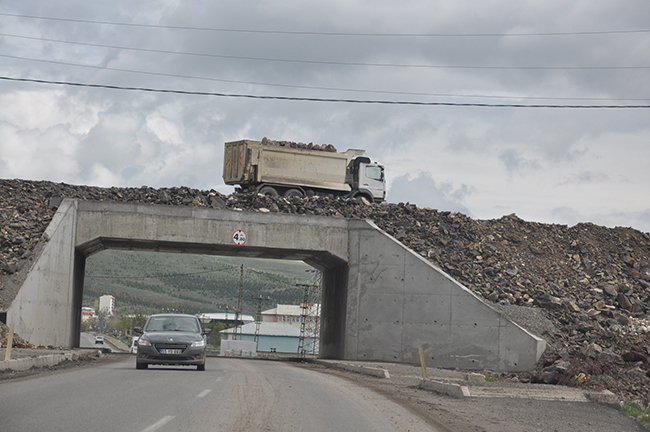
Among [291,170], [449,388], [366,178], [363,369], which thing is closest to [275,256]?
[291,170]

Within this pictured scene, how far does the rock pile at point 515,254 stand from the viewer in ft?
89.8

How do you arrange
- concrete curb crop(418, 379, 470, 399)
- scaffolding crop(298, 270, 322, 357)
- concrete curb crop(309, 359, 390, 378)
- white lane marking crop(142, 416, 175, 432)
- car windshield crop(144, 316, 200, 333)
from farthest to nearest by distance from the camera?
scaffolding crop(298, 270, 322, 357), concrete curb crop(309, 359, 390, 378), car windshield crop(144, 316, 200, 333), concrete curb crop(418, 379, 470, 399), white lane marking crop(142, 416, 175, 432)

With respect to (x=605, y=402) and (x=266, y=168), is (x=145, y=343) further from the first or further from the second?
(x=266, y=168)

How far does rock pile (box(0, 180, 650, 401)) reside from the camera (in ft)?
89.8

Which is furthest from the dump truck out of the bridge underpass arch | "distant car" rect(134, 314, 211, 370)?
"distant car" rect(134, 314, 211, 370)

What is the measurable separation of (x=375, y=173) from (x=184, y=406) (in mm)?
29984

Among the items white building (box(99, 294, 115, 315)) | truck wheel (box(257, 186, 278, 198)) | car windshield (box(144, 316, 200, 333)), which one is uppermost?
truck wheel (box(257, 186, 278, 198))

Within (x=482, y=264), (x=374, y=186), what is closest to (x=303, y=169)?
(x=374, y=186)

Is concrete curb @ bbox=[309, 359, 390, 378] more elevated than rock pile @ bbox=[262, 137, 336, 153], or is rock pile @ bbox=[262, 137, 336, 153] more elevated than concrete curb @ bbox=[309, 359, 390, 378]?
rock pile @ bbox=[262, 137, 336, 153]

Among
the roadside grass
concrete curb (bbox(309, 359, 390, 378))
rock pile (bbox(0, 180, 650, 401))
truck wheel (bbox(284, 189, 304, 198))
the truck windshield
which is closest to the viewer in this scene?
the roadside grass

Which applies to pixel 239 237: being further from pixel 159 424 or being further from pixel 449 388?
pixel 159 424

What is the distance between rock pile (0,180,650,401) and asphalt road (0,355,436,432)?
12.2 meters

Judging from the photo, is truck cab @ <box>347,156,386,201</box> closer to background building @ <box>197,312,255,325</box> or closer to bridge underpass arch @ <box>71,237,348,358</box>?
bridge underpass arch @ <box>71,237,348,358</box>

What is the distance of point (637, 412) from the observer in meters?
12.9
